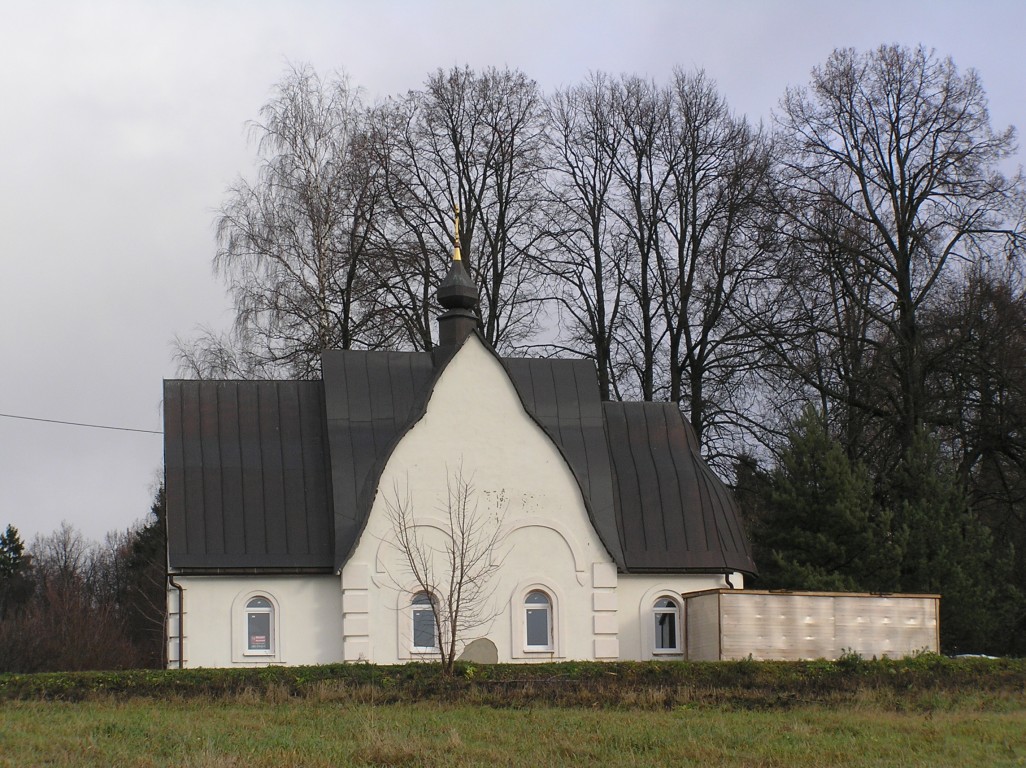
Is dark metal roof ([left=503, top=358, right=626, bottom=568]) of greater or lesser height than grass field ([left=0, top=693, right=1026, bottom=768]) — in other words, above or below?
above

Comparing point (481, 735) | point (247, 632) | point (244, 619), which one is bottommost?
point (481, 735)

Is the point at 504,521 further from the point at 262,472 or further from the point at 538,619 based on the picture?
the point at 262,472

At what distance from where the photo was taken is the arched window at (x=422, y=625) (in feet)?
86.8

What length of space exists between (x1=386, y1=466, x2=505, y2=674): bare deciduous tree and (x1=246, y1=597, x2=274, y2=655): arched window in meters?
2.42

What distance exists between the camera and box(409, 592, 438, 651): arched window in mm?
26469

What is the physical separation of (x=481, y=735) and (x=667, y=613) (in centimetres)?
1117

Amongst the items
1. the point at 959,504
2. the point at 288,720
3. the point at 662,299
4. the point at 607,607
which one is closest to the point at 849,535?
the point at 959,504

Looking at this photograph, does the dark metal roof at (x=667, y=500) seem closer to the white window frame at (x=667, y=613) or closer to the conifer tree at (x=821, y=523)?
the white window frame at (x=667, y=613)

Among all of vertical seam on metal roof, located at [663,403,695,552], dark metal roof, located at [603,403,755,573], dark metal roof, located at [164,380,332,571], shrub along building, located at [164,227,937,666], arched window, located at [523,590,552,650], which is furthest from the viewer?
vertical seam on metal roof, located at [663,403,695,552]

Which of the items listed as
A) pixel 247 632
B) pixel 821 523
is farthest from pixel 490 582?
pixel 821 523

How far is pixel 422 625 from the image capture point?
26656mm

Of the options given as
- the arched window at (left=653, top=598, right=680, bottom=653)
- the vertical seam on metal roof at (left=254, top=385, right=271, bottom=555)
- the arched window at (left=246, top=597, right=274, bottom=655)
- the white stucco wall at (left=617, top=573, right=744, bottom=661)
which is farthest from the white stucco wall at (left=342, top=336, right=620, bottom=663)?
the vertical seam on metal roof at (left=254, top=385, right=271, bottom=555)

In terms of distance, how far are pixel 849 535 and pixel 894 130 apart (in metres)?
10.8

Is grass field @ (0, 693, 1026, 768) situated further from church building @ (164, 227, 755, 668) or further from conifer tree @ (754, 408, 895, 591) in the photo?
conifer tree @ (754, 408, 895, 591)
